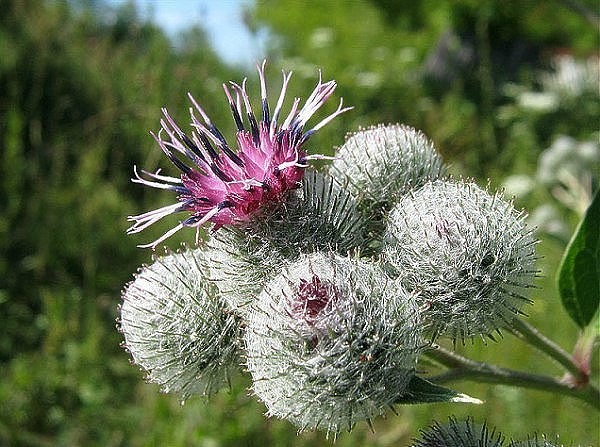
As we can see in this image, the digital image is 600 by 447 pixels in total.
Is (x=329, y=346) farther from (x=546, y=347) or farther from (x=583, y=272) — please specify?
(x=583, y=272)

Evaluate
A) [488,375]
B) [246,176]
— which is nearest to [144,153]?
[246,176]

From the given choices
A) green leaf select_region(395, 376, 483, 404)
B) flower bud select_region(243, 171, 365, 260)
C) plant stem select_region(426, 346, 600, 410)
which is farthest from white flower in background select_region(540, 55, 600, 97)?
green leaf select_region(395, 376, 483, 404)

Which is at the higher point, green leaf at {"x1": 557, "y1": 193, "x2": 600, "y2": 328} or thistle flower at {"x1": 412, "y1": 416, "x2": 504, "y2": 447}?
green leaf at {"x1": 557, "y1": 193, "x2": 600, "y2": 328}

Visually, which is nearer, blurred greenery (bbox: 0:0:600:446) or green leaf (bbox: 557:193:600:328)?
green leaf (bbox: 557:193:600:328)

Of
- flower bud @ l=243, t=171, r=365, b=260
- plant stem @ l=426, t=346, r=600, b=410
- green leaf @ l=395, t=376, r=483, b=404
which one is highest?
flower bud @ l=243, t=171, r=365, b=260

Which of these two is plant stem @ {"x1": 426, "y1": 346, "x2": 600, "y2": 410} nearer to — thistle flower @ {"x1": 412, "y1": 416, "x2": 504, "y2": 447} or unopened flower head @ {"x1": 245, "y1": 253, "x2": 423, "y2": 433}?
thistle flower @ {"x1": 412, "y1": 416, "x2": 504, "y2": 447}

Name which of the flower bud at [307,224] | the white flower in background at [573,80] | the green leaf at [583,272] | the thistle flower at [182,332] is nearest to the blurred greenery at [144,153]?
the white flower in background at [573,80]

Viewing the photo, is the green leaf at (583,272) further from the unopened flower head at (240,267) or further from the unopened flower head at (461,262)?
the unopened flower head at (240,267)
